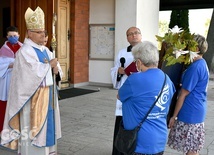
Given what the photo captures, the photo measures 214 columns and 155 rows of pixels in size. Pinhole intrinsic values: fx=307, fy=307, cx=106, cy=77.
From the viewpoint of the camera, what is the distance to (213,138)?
16.6ft

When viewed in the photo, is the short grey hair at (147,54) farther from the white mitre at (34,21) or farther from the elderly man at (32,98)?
the white mitre at (34,21)

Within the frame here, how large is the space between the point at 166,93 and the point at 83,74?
→ 7.39m

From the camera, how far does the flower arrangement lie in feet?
9.59

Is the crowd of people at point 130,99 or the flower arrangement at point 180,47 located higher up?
the flower arrangement at point 180,47

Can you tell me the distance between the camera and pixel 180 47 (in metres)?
2.92

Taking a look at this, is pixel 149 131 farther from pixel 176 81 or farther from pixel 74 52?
pixel 74 52

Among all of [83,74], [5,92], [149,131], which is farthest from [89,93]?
[149,131]

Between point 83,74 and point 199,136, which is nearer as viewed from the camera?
point 199,136

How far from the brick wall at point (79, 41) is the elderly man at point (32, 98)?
5683mm

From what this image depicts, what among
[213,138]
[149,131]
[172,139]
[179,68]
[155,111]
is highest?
[179,68]

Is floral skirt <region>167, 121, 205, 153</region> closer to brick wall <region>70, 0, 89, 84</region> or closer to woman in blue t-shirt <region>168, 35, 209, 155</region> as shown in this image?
woman in blue t-shirt <region>168, 35, 209, 155</region>

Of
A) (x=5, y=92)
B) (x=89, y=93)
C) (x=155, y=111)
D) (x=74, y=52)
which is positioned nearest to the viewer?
(x=155, y=111)

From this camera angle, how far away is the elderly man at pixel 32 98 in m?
3.43

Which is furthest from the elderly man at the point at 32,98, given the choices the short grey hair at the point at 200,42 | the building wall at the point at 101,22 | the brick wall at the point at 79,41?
the building wall at the point at 101,22
